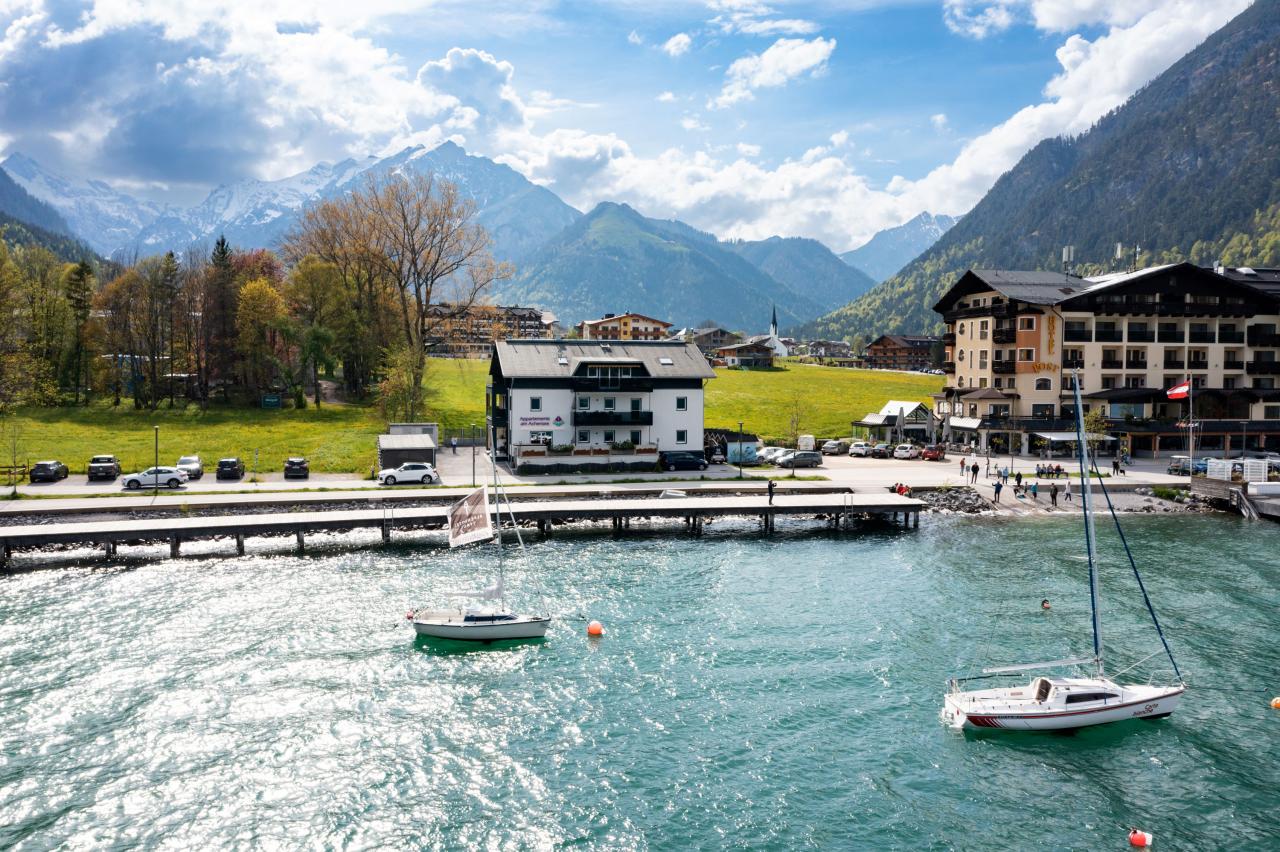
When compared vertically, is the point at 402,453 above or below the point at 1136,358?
below

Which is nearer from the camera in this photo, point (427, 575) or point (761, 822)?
point (761, 822)

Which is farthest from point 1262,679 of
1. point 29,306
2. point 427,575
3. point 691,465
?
point 29,306

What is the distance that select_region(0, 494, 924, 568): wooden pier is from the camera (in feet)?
180

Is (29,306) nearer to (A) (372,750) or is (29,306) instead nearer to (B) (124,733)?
(B) (124,733)

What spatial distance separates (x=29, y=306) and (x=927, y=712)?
356 ft

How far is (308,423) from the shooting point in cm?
10000

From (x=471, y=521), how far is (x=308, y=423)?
68.2 meters

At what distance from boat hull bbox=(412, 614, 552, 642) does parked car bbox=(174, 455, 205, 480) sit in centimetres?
4312

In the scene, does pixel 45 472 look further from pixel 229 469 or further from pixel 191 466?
pixel 229 469

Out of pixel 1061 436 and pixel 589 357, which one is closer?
pixel 589 357

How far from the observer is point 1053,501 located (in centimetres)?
7181

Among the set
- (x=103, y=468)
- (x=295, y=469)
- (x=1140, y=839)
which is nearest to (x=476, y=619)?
(x=1140, y=839)

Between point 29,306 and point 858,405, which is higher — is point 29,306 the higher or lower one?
the higher one

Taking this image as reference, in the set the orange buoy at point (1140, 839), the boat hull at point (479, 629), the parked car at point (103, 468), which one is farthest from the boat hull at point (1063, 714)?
the parked car at point (103, 468)
